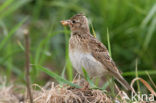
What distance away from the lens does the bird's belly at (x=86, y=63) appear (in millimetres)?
4185

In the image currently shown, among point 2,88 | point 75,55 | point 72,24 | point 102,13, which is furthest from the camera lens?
point 102,13

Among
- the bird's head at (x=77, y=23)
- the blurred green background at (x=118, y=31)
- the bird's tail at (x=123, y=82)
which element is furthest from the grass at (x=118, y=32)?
the bird's tail at (x=123, y=82)

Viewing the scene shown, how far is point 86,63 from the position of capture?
424 centimetres

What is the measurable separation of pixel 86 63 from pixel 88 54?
0.13 meters

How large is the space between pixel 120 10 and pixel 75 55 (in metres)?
3.06

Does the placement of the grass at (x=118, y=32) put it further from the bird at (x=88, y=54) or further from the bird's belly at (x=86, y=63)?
the bird's belly at (x=86, y=63)

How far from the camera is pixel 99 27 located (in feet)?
24.7

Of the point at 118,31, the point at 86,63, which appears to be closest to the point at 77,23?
the point at 86,63

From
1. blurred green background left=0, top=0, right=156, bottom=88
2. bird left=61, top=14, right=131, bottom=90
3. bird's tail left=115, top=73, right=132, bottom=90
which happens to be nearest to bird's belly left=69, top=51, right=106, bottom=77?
bird left=61, top=14, right=131, bottom=90

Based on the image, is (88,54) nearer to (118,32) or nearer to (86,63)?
(86,63)

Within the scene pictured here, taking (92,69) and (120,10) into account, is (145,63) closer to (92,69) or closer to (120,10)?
(120,10)

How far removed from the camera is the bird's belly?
13.7ft

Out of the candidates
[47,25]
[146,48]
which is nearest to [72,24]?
[146,48]

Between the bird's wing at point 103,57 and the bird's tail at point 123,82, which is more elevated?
the bird's wing at point 103,57
